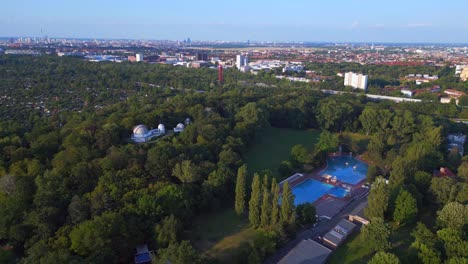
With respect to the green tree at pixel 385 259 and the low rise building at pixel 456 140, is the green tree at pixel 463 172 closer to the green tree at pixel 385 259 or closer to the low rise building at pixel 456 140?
the low rise building at pixel 456 140

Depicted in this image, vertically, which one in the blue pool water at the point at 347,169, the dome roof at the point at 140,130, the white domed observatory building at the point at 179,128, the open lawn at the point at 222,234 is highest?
the dome roof at the point at 140,130

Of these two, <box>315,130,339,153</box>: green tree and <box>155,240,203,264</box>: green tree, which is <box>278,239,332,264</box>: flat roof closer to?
<box>155,240,203,264</box>: green tree

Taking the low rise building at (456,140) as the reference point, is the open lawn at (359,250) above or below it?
below

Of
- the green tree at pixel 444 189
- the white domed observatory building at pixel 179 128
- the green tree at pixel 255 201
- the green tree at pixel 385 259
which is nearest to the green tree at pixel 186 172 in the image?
the green tree at pixel 255 201

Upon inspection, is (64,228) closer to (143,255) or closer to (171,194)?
(143,255)

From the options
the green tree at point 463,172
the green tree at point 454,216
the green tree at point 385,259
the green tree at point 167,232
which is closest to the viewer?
the green tree at point 385,259
